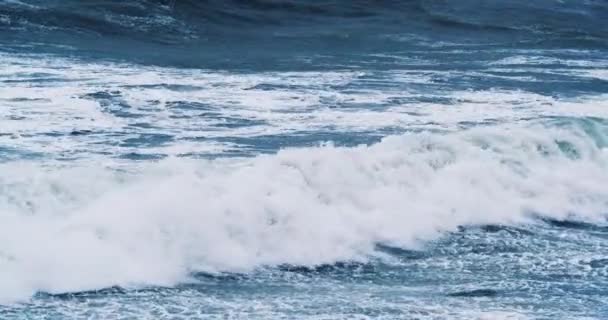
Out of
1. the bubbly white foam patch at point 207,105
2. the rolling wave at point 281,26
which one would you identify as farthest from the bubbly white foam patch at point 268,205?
the rolling wave at point 281,26

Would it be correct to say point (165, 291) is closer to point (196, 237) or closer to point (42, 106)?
point (196, 237)

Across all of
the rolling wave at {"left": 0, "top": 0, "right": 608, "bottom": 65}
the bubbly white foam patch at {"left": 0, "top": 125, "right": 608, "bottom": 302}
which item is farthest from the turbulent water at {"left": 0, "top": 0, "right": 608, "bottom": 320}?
the rolling wave at {"left": 0, "top": 0, "right": 608, "bottom": 65}

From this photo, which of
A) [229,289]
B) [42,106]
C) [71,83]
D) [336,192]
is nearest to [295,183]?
[336,192]

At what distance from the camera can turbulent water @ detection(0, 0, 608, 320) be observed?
8633 millimetres

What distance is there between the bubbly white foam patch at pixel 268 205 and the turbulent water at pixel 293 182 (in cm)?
2

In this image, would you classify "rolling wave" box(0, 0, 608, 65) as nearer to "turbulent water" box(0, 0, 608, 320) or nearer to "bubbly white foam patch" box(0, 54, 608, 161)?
"turbulent water" box(0, 0, 608, 320)

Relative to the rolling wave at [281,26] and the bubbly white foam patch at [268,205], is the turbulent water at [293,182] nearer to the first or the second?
the bubbly white foam patch at [268,205]

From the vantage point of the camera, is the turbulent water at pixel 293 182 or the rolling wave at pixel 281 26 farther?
the rolling wave at pixel 281 26

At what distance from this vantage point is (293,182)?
11.0m

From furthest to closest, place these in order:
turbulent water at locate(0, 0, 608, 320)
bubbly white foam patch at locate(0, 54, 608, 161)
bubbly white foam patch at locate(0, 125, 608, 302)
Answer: bubbly white foam patch at locate(0, 54, 608, 161), bubbly white foam patch at locate(0, 125, 608, 302), turbulent water at locate(0, 0, 608, 320)

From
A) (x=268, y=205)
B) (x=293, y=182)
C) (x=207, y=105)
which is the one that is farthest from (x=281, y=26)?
(x=268, y=205)

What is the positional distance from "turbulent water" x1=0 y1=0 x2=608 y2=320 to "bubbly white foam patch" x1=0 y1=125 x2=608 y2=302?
0.07ft

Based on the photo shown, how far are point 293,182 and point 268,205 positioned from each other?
2.13ft

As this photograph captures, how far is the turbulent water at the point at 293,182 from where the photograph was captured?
28.3ft
